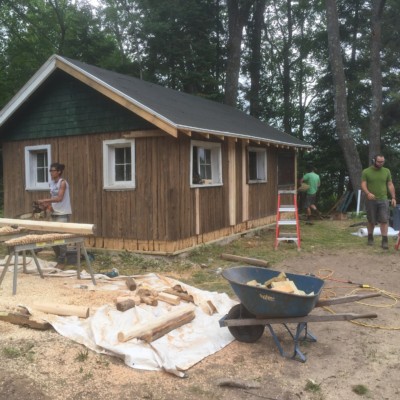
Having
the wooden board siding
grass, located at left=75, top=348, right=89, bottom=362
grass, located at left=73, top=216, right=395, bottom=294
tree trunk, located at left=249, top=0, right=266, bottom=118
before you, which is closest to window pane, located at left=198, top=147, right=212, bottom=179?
the wooden board siding

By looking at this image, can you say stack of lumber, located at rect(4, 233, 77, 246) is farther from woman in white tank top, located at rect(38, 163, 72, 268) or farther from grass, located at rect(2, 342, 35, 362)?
woman in white tank top, located at rect(38, 163, 72, 268)

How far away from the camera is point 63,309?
464 cm

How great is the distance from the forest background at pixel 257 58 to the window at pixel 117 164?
1140cm

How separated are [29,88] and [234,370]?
8.09 meters

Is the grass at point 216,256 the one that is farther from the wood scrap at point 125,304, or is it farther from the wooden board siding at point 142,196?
the wood scrap at point 125,304

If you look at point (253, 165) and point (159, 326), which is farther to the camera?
point (253, 165)

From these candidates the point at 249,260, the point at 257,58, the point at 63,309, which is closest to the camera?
the point at 63,309

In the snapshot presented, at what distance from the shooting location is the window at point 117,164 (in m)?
8.62

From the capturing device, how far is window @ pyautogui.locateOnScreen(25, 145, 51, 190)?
10053mm

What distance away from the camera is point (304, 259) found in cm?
836

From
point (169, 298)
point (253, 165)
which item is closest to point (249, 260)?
point (169, 298)

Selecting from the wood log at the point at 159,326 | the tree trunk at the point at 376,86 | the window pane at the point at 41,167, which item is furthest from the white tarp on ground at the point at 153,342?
the tree trunk at the point at 376,86

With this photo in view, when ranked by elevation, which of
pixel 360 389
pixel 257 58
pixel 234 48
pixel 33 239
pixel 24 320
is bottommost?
pixel 360 389

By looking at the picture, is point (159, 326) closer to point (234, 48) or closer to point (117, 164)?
point (117, 164)
